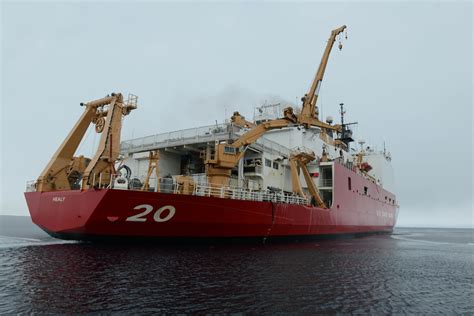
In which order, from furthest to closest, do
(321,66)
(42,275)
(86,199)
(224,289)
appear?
(321,66), (86,199), (42,275), (224,289)

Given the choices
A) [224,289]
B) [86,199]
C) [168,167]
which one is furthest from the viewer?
[168,167]

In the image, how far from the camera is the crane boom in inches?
1080

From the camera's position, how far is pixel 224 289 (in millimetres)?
9469

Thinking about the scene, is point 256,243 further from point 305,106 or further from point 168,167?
point 305,106

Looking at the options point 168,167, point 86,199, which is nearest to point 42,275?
point 86,199

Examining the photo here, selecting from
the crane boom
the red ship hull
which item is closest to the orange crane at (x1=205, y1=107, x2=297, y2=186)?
the red ship hull

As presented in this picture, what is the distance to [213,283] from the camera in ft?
33.0

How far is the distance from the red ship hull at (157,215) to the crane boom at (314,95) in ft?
26.7

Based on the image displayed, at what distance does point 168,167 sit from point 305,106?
41.4 ft

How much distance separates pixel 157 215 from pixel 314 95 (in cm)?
1922

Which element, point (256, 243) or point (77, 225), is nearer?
point (77, 225)

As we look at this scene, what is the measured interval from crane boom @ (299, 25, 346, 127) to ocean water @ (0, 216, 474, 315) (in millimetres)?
13900

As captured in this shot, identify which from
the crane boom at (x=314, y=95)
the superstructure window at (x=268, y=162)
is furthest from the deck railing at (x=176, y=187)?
the crane boom at (x=314, y=95)

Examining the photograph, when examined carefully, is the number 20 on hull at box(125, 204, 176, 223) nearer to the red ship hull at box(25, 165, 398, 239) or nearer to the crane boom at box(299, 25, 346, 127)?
the red ship hull at box(25, 165, 398, 239)
